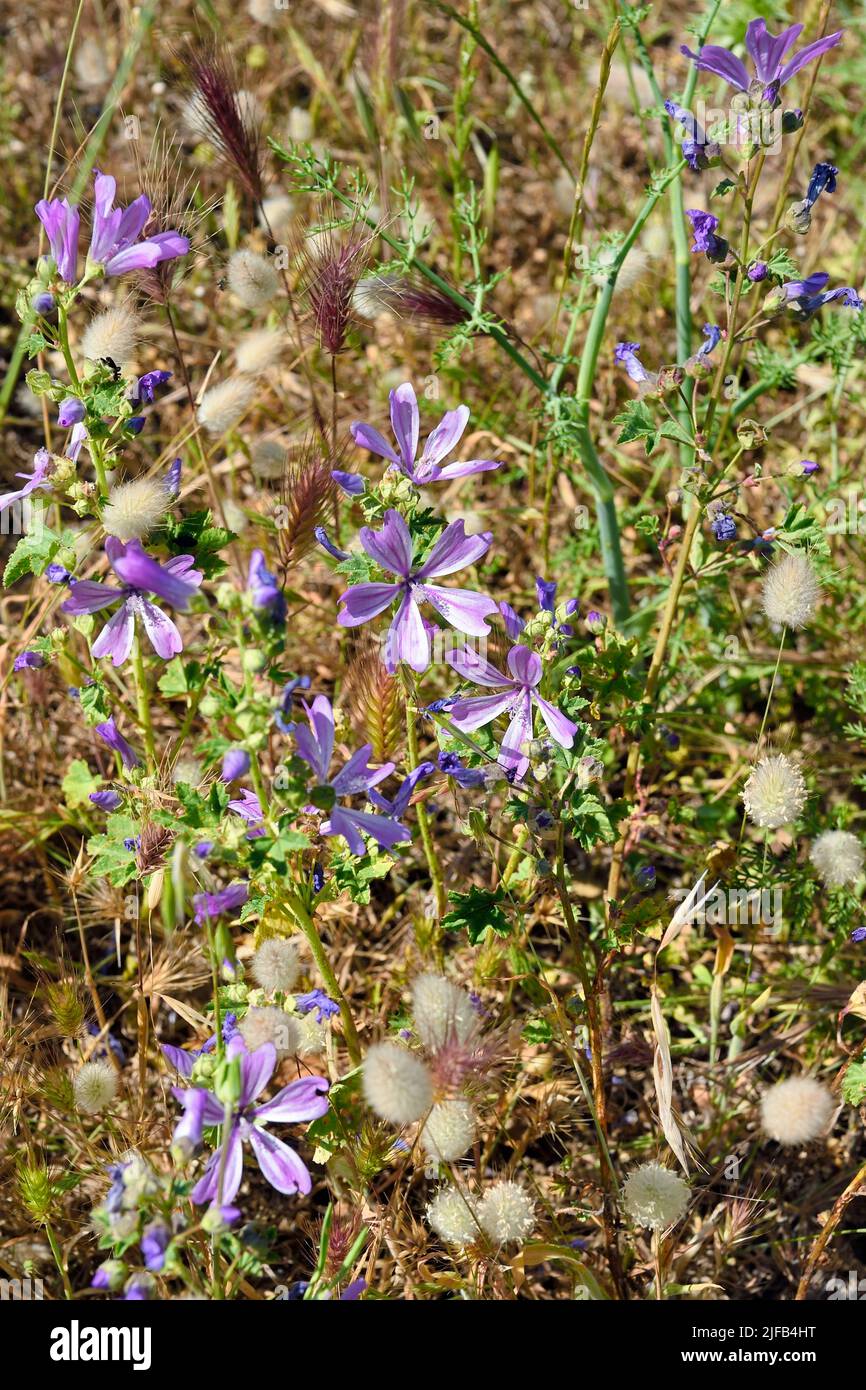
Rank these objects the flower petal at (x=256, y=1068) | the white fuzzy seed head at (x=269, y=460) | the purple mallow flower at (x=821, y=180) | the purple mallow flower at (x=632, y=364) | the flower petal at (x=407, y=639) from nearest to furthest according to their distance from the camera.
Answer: the flower petal at (x=256, y=1068)
the flower petal at (x=407, y=639)
the purple mallow flower at (x=821, y=180)
the purple mallow flower at (x=632, y=364)
the white fuzzy seed head at (x=269, y=460)

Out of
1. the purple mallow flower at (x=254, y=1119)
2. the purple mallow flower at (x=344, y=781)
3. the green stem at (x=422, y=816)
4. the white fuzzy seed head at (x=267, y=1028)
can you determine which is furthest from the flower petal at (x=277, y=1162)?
the green stem at (x=422, y=816)

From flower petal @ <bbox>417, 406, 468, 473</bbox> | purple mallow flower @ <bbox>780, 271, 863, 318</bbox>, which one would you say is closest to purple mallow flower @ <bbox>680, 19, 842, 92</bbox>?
purple mallow flower @ <bbox>780, 271, 863, 318</bbox>

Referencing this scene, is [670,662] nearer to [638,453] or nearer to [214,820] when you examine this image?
[638,453]

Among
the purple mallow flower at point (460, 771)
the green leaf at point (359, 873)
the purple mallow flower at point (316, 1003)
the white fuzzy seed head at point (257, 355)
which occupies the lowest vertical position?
the purple mallow flower at point (316, 1003)

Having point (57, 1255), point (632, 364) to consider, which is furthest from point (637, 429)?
point (57, 1255)

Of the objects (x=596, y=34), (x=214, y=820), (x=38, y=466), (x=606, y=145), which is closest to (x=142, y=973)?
(x=214, y=820)

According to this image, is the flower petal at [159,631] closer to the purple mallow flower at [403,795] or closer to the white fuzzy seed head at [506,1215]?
the purple mallow flower at [403,795]

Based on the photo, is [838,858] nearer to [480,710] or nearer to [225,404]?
[480,710]

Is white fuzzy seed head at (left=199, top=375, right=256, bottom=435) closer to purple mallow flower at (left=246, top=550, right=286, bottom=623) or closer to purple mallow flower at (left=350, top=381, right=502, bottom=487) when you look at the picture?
purple mallow flower at (left=350, top=381, right=502, bottom=487)
